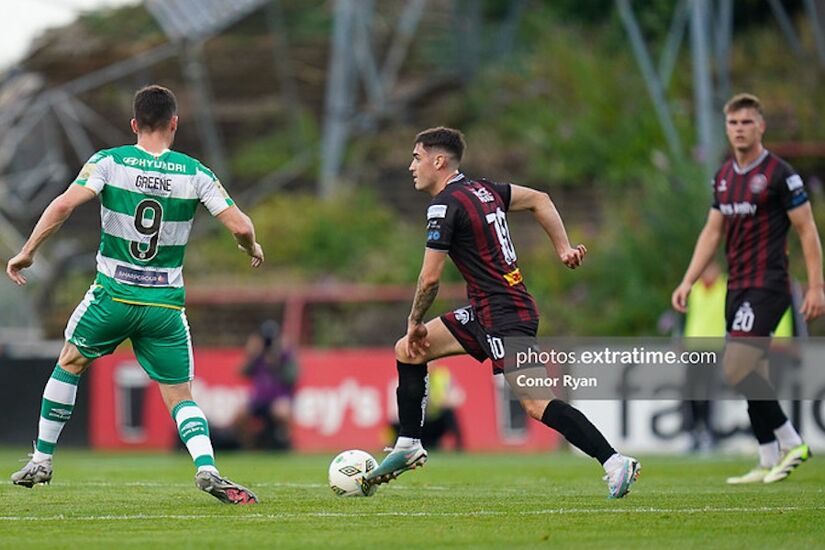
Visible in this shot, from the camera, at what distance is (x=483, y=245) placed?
9508mm

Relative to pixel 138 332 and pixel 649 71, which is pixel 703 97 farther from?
pixel 138 332

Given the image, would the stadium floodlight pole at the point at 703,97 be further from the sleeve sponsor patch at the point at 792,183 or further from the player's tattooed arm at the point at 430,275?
the player's tattooed arm at the point at 430,275

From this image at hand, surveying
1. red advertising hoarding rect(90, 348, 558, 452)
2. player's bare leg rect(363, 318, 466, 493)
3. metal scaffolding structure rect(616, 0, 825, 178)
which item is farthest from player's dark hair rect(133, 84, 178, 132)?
metal scaffolding structure rect(616, 0, 825, 178)

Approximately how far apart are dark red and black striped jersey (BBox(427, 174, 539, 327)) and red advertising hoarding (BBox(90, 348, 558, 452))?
11.1m

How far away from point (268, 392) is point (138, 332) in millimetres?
11903

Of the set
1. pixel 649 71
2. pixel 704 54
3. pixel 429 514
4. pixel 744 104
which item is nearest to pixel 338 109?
pixel 649 71

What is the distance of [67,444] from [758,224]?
43.6ft

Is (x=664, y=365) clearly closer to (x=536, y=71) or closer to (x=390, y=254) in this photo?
(x=390, y=254)

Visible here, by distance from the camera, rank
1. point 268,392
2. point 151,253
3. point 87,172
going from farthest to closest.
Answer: point 268,392 → point 151,253 → point 87,172

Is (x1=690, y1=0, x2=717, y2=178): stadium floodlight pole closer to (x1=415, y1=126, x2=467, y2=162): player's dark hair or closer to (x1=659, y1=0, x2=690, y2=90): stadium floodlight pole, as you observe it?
(x1=659, y1=0, x2=690, y2=90): stadium floodlight pole

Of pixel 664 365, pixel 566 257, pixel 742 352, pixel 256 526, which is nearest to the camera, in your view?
pixel 256 526

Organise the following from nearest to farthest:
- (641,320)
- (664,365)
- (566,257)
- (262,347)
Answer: (566,257) → (664,365) → (262,347) → (641,320)

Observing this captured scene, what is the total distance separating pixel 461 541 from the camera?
7.43 metres

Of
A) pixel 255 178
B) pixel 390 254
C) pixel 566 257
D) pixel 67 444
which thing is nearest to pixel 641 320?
pixel 390 254
